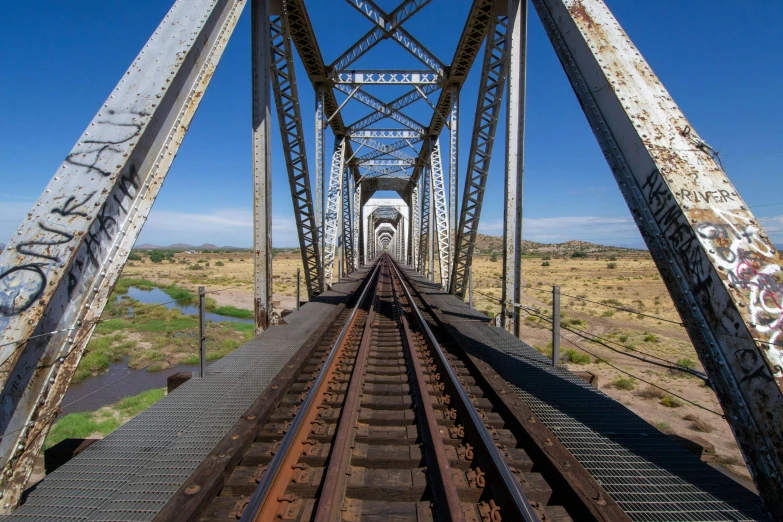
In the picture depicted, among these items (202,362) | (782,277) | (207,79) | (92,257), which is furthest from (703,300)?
(207,79)

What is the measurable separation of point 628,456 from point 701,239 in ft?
5.62

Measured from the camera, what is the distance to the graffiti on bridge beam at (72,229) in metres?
2.70

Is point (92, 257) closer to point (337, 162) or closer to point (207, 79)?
point (207, 79)

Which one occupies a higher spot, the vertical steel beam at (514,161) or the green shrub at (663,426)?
the vertical steel beam at (514,161)

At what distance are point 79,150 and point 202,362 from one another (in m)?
2.56

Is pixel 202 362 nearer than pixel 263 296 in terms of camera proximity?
Yes

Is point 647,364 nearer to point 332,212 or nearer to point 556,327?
point 556,327

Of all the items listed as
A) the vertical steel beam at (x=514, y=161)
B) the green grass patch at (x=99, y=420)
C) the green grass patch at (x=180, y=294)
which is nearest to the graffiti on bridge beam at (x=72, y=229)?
the green grass patch at (x=99, y=420)

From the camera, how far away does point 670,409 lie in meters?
8.37

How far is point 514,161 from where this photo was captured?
7289 millimetres

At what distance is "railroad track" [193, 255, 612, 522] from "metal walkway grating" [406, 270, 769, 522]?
0.36 m

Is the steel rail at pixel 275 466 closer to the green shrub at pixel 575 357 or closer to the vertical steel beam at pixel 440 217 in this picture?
the green shrub at pixel 575 357

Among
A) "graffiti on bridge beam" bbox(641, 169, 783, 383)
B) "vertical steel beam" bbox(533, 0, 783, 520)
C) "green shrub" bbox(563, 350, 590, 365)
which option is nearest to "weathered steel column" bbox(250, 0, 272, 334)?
"vertical steel beam" bbox(533, 0, 783, 520)

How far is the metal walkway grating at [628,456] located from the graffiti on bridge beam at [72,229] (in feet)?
13.0
